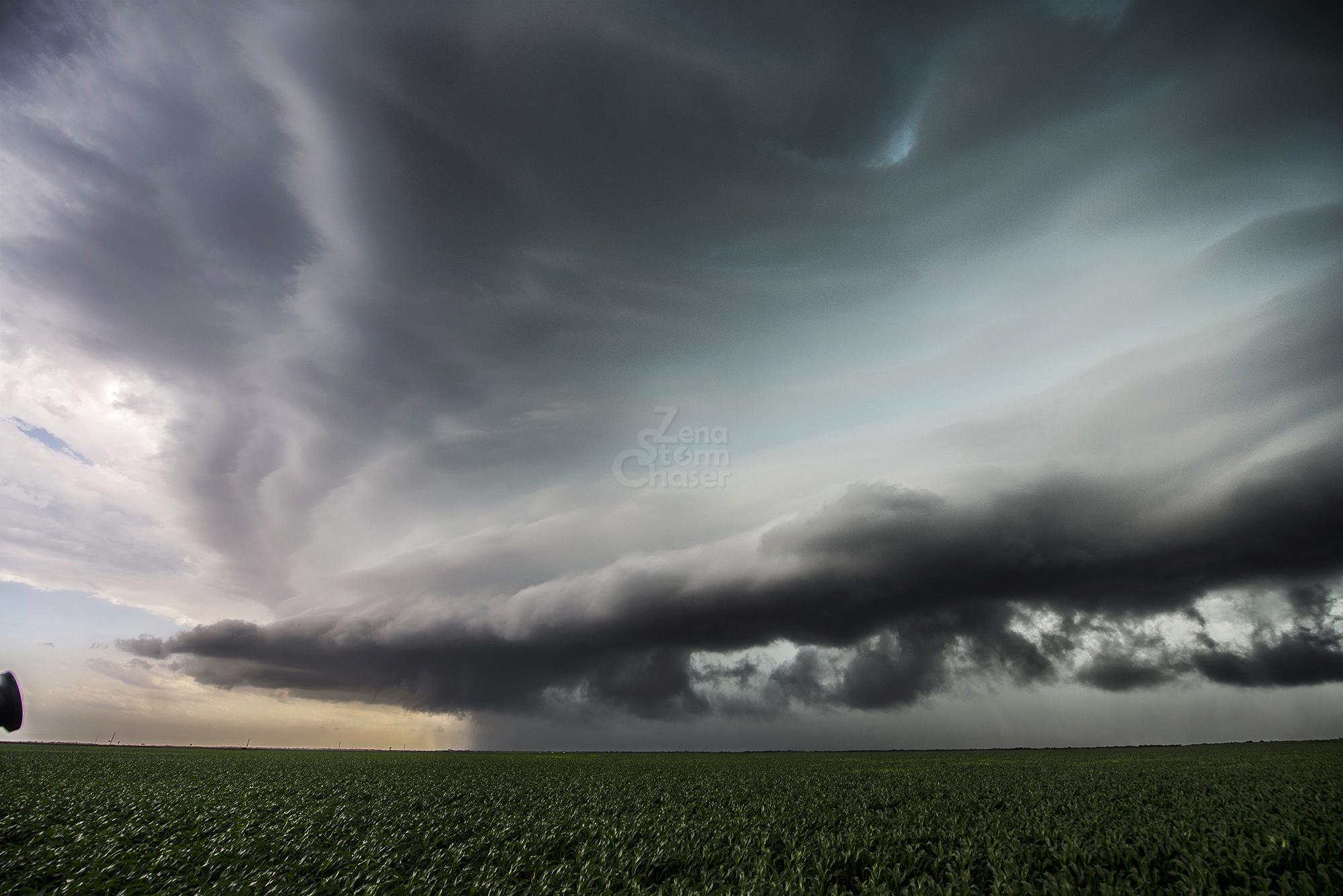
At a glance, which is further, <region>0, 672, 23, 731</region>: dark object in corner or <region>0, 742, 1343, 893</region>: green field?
<region>0, 672, 23, 731</region>: dark object in corner

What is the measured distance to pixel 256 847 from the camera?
2378 cm

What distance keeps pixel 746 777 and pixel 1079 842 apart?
38188mm

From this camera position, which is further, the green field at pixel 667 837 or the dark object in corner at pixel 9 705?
the dark object in corner at pixel 9 705

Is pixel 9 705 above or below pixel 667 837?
above

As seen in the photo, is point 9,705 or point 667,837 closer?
point 667,837

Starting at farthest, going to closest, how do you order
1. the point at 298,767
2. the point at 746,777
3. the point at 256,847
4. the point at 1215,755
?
the point at 1215,755 → the point at 298,767 → the point at 746,777 → the point at 256,847

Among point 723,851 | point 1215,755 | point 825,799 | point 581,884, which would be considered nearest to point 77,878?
point 581,884

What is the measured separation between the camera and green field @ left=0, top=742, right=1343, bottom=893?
64.7ft

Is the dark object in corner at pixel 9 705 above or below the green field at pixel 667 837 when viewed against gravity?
above

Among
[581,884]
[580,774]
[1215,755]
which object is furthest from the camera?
[1215,755]

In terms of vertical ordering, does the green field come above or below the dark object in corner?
below

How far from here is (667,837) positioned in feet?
86.8

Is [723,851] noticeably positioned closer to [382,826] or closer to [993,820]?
[993,820]

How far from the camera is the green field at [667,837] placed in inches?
776
